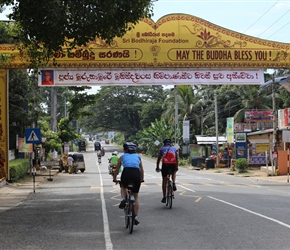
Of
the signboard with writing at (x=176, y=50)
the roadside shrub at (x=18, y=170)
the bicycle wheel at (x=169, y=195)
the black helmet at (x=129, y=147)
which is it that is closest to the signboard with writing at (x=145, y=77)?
the signboard with writing at (x=176, y=50)

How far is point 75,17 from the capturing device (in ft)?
37.8

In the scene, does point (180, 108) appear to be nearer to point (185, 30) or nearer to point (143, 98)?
point (143, 98)

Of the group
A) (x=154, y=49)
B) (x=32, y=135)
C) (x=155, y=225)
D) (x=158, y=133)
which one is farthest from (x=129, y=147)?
(x=158, y=133)

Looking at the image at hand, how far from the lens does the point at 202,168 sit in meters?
48.7

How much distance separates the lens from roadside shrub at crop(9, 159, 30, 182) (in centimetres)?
2580

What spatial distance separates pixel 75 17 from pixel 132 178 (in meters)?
4.36

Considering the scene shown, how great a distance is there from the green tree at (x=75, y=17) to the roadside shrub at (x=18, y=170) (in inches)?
558

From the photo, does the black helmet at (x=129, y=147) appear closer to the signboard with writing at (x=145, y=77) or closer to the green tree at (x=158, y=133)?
the signboard with writing at (x=145, y=77)

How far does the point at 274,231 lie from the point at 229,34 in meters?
13.9

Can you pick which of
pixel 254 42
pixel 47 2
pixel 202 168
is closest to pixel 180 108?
pixel 202 168

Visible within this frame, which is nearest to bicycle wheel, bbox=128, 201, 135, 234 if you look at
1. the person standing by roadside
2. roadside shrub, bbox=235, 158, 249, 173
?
roadside shrub, bbox=235, 158, 249, 173

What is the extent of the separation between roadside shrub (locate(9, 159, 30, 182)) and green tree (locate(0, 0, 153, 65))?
558 inches

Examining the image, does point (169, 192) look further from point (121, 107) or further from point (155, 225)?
point (121, 107)

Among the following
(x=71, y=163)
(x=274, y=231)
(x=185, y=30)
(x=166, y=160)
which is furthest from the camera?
(x=71, y=163)
